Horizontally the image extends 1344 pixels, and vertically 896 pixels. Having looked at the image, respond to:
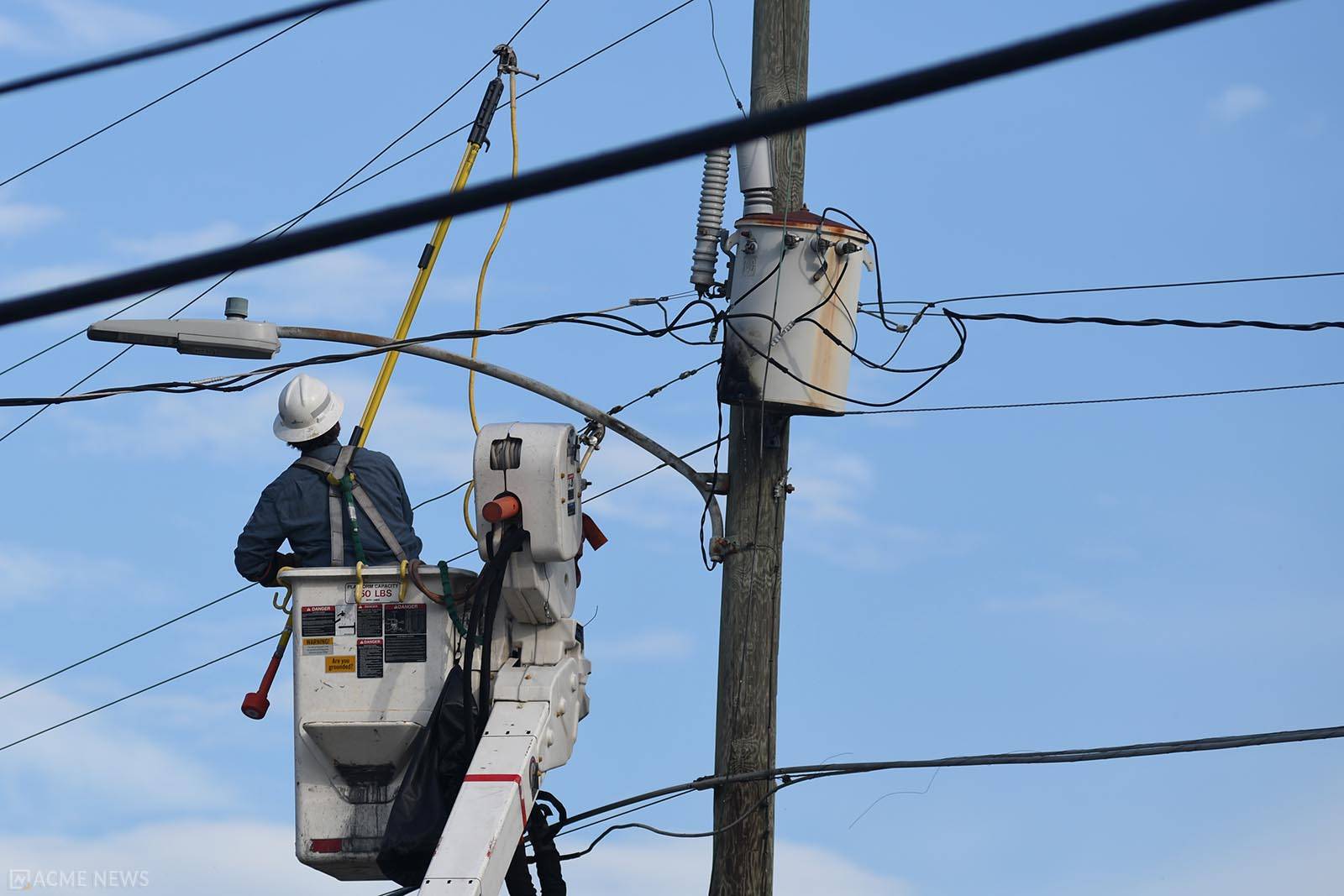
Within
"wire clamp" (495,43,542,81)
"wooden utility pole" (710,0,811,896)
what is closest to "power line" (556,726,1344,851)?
"wooden utility pole" (710,0,811,896)

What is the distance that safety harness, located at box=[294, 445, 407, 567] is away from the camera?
872 centimetres

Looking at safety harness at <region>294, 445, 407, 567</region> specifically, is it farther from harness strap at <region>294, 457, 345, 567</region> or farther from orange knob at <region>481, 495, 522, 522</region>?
orange knob at <region>481, 495, 522, 522</region>

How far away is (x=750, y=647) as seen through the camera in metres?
8.77

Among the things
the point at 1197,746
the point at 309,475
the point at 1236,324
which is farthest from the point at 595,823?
the point at 1236,324

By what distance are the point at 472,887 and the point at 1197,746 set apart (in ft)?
10.3

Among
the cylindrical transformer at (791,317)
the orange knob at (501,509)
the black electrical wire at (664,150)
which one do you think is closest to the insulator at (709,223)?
the cylindrical transformer at (791,317)

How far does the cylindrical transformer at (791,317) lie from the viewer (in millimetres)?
8492

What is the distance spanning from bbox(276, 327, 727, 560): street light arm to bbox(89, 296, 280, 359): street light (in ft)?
0.43

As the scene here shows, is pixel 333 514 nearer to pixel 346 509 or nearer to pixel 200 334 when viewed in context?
pixel 346 509

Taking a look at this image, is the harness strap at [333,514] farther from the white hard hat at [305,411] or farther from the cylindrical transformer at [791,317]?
the cylindrical transformer at [791,317]

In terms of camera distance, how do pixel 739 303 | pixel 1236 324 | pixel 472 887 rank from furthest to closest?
pixel 1236 324 < pixel 739 303 < pixel 472 887

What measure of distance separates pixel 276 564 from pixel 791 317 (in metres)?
2.68

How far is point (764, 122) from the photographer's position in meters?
2.83

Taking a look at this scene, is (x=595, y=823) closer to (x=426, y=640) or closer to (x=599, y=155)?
(x=426, y=640)
